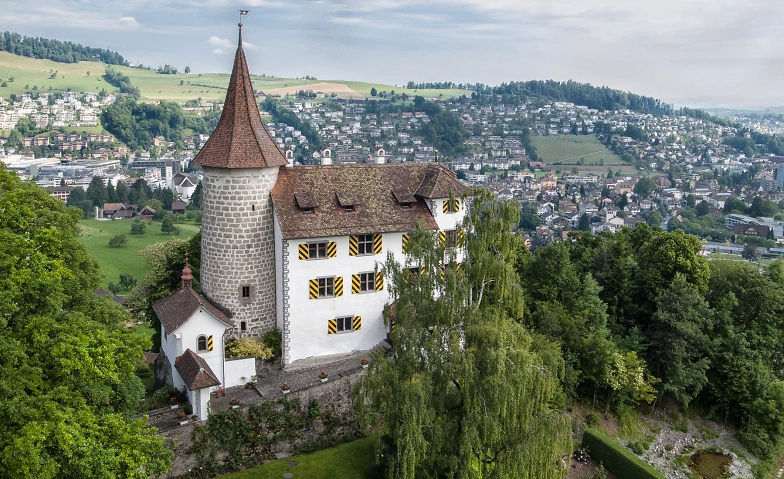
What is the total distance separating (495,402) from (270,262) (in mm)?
17248

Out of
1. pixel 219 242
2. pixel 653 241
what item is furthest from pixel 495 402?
pixel 653 241

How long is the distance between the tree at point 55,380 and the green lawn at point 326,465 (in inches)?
289

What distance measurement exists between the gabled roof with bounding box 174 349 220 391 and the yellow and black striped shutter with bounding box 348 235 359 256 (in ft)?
30.9

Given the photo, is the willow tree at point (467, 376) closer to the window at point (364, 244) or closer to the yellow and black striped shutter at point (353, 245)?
the yellow and black striped shutter at point (353, 245)

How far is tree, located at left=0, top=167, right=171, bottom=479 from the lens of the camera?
19.8 meters

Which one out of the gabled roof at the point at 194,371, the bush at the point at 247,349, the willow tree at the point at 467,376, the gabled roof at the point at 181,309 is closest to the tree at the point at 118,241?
the gabled roof at the point at 181,309

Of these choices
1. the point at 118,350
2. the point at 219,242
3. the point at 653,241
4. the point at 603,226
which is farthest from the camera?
the point at 603,226

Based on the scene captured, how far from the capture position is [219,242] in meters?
36.5

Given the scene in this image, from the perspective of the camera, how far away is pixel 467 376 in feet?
79.2

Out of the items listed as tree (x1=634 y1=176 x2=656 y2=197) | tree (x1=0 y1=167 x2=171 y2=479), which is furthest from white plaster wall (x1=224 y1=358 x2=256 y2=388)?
tree (x1=634 y1=176 x2=656 y2=197)

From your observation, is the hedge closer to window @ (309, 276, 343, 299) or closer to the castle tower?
window @ (309, 276, 343, 299)

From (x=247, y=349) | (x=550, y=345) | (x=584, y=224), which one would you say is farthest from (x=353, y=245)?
(x=584, y=224)

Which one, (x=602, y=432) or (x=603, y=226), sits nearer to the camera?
(x=602, y=432)

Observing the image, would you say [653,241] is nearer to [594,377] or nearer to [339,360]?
[594,377]
